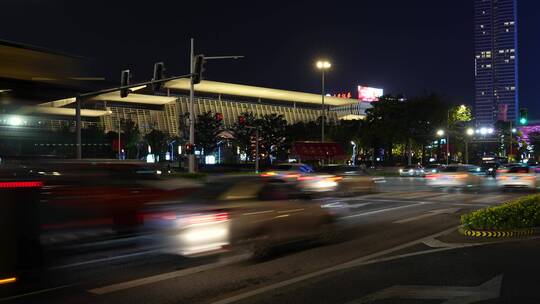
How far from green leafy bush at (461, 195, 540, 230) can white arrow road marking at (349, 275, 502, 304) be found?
16.8 ft

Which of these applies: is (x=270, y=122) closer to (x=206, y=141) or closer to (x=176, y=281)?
(x=206, y=141)

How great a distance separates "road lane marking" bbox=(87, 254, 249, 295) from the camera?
7.83m

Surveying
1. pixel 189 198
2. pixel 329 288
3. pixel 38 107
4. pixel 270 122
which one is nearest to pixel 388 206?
pixel 189 198

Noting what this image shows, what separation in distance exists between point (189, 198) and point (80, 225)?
2156mm

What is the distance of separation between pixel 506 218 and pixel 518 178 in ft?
58.5

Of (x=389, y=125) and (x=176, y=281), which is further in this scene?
(x=389, y=125)

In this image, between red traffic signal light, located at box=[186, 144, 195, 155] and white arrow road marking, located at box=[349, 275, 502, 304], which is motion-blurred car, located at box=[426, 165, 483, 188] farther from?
white arrow road marking, located at box=[349, 275, 502, 304]

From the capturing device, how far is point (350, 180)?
86.7 feet

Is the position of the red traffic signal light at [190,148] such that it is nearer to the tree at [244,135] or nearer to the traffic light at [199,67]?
the traffic light at [199,67]

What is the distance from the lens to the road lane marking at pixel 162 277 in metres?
7.83

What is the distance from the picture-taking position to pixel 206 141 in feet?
249

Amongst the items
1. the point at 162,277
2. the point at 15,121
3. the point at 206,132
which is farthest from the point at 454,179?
the point at 206,132

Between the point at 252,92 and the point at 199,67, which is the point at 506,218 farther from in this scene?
the point at 252,92

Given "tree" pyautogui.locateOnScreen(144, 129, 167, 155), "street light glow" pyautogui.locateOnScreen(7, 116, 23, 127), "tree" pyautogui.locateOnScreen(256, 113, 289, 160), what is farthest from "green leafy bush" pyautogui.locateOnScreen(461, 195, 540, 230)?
"tree" pyautogui.locateOnScreen(144, 129, 167, 155)
